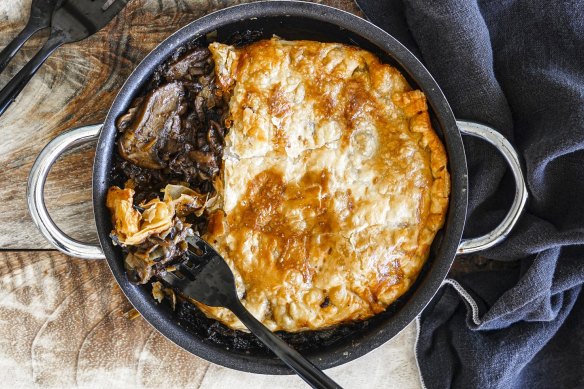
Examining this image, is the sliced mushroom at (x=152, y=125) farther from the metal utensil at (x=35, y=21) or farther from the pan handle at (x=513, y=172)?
the pan handle at (x=513, y=172)

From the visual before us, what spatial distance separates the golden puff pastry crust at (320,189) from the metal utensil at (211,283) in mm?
72

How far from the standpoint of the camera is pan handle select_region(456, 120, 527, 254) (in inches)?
109

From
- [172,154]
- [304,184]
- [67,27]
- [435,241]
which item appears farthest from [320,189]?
[67,27]

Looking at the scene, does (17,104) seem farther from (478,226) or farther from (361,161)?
(478,226)

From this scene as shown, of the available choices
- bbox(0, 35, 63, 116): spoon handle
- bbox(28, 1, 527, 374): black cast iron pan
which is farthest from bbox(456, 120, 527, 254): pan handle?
bbox(0, 35, 63, 116): spoon handle

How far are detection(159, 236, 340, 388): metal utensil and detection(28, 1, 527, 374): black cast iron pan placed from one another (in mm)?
222

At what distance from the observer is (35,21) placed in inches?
114

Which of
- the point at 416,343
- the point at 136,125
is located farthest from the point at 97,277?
the point at 416,343

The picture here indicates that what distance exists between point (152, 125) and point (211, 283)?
0.72 metres

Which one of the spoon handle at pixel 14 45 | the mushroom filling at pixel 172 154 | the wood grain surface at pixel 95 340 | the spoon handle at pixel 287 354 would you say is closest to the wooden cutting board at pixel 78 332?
the wood grain surface at pixel 95 340

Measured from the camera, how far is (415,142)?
272 centimetres

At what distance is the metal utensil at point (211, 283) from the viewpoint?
8.39 feet

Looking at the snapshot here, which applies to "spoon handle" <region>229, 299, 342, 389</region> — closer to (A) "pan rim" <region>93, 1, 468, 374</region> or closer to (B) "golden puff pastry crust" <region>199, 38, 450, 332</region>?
(B) "golden puff pastry crust" <region>199, 38, 450, 332</region>

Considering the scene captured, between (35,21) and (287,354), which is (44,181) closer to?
(35,21)
